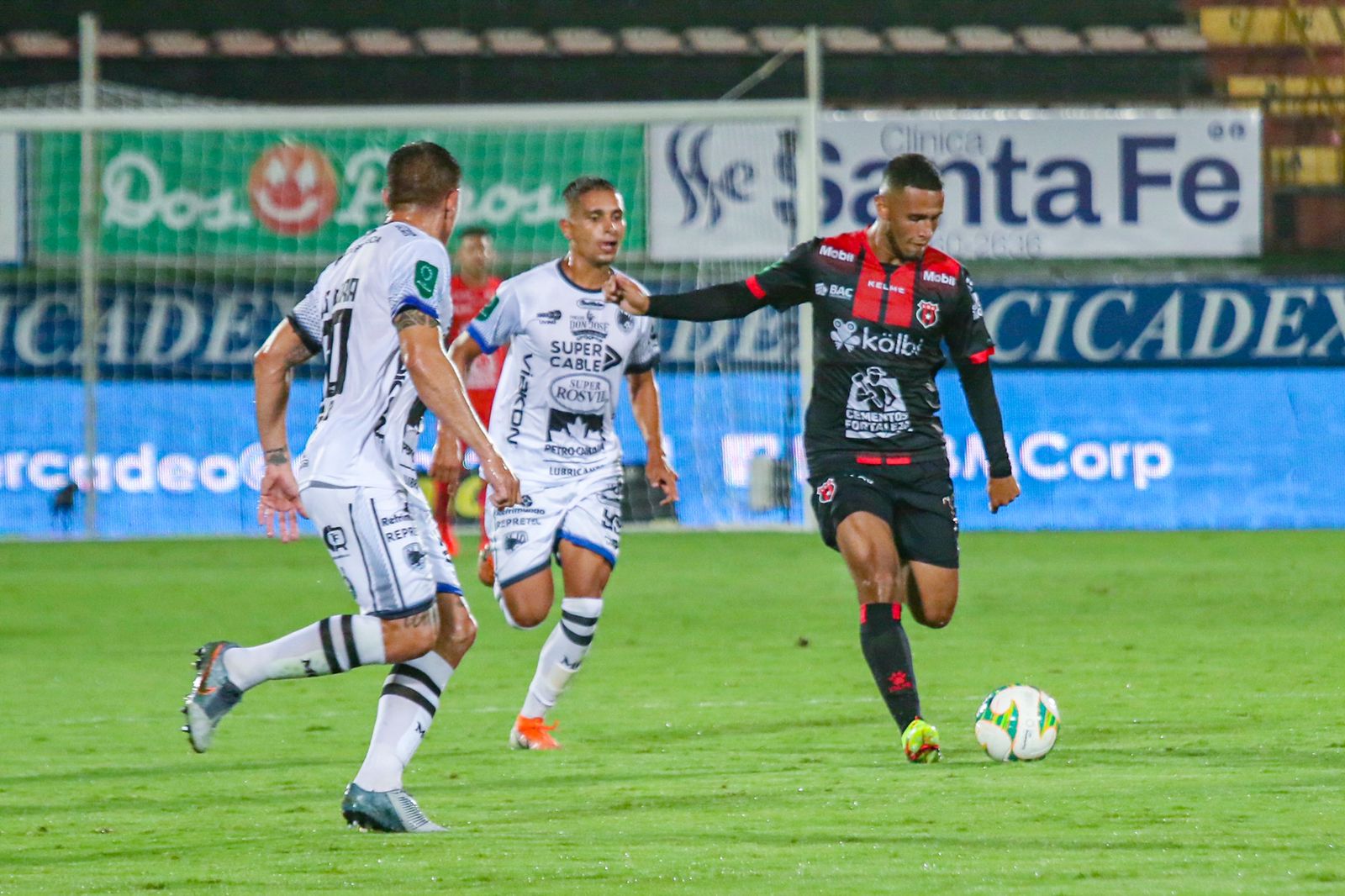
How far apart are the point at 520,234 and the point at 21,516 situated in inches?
179

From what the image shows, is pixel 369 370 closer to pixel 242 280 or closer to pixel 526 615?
pixel 526 615

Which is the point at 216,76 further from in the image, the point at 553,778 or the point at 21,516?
the point at 553,778

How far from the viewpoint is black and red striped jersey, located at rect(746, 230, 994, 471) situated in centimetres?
669

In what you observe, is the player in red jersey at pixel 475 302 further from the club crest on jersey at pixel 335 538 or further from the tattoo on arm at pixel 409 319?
the tattoo on arm at pixel 409 319

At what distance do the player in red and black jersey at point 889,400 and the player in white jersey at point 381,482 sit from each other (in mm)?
1502

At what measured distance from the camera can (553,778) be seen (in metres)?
6.06

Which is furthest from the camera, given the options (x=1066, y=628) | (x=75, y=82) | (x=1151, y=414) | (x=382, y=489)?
(x=75, y=82)

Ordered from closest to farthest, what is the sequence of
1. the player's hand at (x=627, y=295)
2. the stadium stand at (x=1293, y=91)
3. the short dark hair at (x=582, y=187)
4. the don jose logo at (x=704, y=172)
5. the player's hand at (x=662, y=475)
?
the player's hand at (x=627, y=295)
the short dark hair at (x=582, y=187)
the player's hand at (x=662, y=475)
the don jose logo at (x=704, y=172)
the stadium stand at (x=1293, y=91)

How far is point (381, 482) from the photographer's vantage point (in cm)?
520

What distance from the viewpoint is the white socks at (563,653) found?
680cm

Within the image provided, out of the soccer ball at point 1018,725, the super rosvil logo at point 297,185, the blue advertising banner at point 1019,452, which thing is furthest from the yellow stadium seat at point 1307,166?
the soccer ball at point 1018,725

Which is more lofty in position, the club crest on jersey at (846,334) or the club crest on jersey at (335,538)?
the club crest on jersey at (846,334)

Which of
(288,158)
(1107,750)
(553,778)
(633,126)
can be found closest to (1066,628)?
(1107,750)

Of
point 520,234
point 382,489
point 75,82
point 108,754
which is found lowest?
point 108,754
